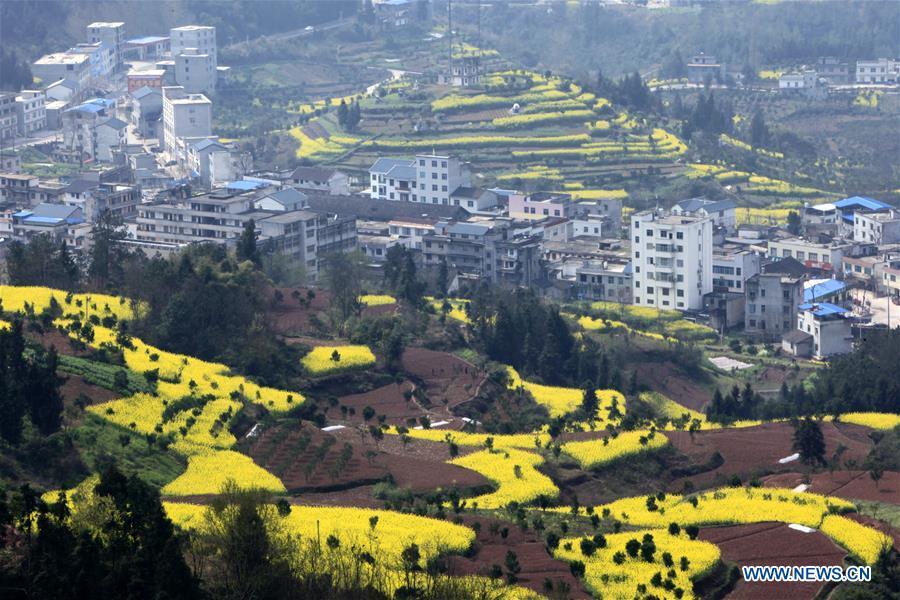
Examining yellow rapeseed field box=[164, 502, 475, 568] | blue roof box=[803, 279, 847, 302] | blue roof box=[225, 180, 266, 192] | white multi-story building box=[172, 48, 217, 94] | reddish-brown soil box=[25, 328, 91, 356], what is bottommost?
blue roof box=[803, 279, 847, 302]

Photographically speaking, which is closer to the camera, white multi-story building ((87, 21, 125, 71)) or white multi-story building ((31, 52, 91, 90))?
white multi-story building ((31, 52, 91, 90))

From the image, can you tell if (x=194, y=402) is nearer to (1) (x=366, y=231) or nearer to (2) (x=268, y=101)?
(1) (x=366, y=231)

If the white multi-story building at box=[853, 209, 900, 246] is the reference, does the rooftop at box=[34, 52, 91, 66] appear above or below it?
above

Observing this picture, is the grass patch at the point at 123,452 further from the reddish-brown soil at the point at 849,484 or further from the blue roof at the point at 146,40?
the blue roof at the point at 146,40

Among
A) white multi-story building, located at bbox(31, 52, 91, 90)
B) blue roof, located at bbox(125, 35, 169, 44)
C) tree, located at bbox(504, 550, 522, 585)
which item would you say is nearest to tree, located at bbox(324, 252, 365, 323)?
tree, located at bbox(504, 550, 522, 585)

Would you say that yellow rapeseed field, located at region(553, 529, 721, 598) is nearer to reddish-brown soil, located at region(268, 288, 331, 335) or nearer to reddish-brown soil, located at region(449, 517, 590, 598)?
reddish-brown soil, located at region(449, 517, 590, 598)

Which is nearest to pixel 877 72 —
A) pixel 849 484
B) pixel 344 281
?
pixel 344 281
